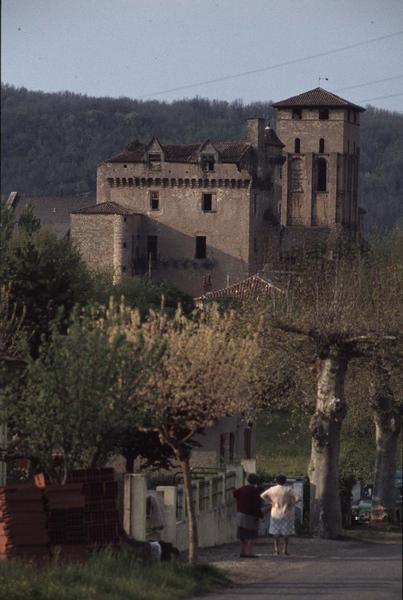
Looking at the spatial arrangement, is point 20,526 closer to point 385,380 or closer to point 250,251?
point 385,380

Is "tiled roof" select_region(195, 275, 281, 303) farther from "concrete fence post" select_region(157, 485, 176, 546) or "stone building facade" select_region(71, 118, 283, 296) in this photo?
"stone building facade" select_region(71, 118, 283, 296)

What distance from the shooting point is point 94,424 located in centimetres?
2445

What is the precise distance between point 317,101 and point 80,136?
45073 millimetres

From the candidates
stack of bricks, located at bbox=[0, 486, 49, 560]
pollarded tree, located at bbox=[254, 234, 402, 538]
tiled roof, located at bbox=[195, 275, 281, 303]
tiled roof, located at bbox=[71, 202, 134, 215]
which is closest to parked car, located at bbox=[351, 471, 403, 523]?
pollarded tree, located at bbox=[254, 234, 402, 538]

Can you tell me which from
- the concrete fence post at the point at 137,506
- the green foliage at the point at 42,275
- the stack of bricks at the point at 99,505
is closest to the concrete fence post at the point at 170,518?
the concrete fence post at the point at 137,506

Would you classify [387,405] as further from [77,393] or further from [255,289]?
[77,393]

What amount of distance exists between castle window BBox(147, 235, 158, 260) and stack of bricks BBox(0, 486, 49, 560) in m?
94.6

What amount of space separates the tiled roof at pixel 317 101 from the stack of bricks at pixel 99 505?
121m

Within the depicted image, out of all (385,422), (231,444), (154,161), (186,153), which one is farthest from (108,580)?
(186,153)

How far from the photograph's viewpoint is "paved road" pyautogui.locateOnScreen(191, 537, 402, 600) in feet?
46.7

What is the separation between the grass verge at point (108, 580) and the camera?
2075 cm

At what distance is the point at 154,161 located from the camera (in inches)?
4749

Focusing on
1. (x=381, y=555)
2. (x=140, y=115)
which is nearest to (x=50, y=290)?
(x=381, y=555)

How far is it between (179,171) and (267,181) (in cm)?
608
